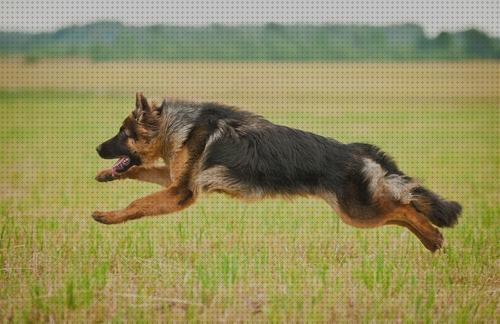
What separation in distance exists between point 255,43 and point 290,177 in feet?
54.8

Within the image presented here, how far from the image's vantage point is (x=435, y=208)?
264 inches

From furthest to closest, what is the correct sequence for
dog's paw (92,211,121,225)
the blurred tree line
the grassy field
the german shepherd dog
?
the blurred tree line < the german shepherd dog < dog's paw (92,211,121,225) < the grassy field

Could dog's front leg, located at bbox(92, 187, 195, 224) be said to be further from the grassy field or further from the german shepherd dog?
the grassy field

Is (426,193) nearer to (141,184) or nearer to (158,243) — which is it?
(158,243)

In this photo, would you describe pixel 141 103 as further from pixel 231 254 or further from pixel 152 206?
pixel 231 254

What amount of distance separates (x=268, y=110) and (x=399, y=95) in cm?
628

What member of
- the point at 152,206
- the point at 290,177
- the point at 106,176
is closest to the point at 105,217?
the point at 152,206

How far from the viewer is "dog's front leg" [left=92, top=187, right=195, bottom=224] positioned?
6.54 m

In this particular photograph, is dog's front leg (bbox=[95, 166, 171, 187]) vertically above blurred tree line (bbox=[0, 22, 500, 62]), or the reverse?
blurred tree line (bbox=[0, 22, 500, 62])

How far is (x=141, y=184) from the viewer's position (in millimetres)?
10961

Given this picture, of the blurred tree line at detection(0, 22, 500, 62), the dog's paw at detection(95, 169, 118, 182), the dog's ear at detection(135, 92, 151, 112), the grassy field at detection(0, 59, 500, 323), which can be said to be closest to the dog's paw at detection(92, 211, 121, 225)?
the grassy field at detection(0, 59, 500, 323)

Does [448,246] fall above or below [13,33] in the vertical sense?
below

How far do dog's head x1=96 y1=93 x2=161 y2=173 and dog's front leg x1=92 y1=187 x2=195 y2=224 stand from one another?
777mm

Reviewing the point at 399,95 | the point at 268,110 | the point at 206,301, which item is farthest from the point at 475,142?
the point at 206,301
